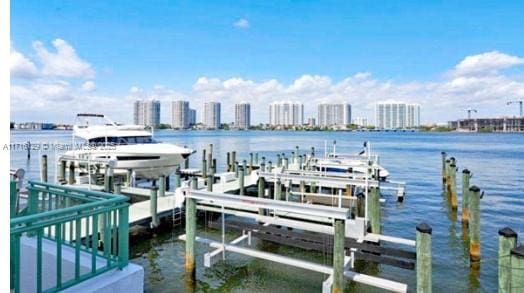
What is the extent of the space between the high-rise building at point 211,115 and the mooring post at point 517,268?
133m

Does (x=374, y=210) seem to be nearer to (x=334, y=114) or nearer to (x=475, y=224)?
(x=475, y=224)

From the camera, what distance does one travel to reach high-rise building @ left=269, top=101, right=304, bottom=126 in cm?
16512

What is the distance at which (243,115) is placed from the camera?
16250 cm

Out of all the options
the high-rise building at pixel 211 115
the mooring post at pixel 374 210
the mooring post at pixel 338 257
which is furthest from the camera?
the high-rise building at pixel 211 115

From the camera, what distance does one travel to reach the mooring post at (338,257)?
268 inches

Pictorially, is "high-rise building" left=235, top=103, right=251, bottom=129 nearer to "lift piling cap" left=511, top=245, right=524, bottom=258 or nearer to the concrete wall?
the concrete wall

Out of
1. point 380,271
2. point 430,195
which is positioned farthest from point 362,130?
point 380,271

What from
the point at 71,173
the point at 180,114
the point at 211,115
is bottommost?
the point at 71,173

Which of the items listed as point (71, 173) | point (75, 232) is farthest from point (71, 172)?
point (75, 232)

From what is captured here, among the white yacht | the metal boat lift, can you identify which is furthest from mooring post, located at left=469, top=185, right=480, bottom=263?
the white yacht

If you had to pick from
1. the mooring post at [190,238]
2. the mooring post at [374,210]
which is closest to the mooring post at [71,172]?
the mooring post at [190,238]

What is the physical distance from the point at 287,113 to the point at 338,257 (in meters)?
159

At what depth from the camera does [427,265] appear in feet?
21.0

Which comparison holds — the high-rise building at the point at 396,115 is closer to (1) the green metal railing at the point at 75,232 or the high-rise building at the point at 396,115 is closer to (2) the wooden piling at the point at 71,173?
(2) the wooden piling at the point at 71,173
